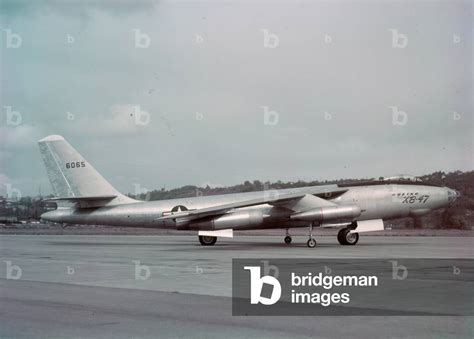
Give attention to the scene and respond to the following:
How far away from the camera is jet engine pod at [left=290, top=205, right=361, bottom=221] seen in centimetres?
2938

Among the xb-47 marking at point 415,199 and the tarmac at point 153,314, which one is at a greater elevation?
the xb-47 marking at point 415,199

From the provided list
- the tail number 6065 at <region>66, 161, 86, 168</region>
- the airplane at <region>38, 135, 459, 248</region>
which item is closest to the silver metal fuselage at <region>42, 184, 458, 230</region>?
the airplane at <region>38, 135, 459, 248</region>

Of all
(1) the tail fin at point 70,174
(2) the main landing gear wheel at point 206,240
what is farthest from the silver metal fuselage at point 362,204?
(1) the tail fin at point 70,174

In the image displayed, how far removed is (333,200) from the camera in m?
31.4

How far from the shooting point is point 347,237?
31.0 meters

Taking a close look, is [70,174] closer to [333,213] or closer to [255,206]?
[255,206]

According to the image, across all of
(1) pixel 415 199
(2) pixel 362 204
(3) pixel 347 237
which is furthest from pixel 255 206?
(1) pixel 415 199

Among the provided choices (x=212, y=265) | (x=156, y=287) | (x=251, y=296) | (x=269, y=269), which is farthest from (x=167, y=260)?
(x=251, y=296)

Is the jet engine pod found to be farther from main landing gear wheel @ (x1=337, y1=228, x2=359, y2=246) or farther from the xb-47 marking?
the xb-47 marking

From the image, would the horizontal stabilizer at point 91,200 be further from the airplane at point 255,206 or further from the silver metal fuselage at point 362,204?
the silver metal fuselage at point 362,204

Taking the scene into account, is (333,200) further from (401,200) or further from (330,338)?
(330,338)

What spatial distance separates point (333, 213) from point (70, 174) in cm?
1399

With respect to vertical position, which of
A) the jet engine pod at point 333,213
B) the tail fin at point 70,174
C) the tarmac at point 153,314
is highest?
the tail fin at point 70,174

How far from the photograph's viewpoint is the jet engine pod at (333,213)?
1156 inches
